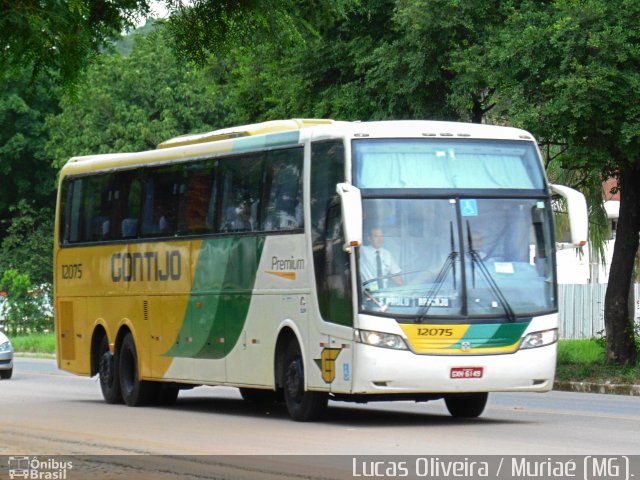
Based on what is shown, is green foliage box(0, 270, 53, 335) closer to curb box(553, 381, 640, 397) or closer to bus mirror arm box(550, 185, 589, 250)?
curb box(553, 381, 640, 397)

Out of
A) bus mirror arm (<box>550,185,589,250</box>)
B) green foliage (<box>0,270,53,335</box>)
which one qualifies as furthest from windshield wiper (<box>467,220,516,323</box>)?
green foliage (<box>0,270,53,335</box>)

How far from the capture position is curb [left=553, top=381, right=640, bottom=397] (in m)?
26.0

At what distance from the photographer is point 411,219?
17.2m

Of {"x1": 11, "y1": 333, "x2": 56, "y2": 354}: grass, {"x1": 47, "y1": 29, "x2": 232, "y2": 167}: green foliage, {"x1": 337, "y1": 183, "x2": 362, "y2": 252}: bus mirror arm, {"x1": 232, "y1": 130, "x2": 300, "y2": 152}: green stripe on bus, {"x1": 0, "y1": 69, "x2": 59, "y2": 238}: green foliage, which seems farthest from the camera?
{"x1": 0, "y1": 69, "x2": 59, "y2": 238}: green foliage

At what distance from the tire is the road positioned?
0.29 metres

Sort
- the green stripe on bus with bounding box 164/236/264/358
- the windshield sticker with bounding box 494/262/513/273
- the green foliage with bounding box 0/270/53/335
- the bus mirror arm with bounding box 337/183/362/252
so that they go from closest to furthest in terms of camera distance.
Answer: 1. the bus mirror arm with bounding box 337/183/362/252
2. the windshield sticker with bounding box 494/262/513/273
3. the green stripe on bus with bounding box 164/236/264/358
4. the green foliage with bounding box 0/270/53/335

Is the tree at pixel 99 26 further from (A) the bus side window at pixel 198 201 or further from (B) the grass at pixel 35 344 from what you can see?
(B) the grass at pixel 35 344

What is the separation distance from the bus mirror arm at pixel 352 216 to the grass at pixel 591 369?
37.0 ft

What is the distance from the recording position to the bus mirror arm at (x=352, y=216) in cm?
1653

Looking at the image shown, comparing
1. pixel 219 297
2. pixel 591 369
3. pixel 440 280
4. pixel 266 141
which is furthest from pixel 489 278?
pixel 591 369

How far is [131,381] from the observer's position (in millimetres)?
23047

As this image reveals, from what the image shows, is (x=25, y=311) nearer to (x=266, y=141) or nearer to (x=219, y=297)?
(x=219, y=297)

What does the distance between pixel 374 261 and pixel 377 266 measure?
2.6 inches

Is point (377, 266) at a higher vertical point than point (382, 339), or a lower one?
higher
